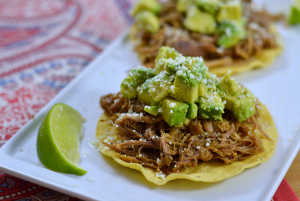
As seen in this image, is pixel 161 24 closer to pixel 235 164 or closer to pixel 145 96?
pixel 145 96

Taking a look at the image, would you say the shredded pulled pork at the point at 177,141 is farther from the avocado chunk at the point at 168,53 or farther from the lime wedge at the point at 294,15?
the lime wedge at the point at 294,15

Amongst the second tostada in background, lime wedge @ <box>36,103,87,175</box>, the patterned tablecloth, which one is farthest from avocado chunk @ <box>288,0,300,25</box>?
lime wedge @ <box>36,103,87,175</box>

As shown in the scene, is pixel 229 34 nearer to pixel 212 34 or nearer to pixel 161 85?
pixel 212 34

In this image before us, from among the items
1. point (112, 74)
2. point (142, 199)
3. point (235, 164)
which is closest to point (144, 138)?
point (142, 199)

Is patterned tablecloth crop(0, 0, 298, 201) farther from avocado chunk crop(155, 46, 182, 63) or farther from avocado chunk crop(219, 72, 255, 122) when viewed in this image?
avocado chunk crop(155, 46, 182, 63)

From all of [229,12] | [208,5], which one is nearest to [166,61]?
[208,5]

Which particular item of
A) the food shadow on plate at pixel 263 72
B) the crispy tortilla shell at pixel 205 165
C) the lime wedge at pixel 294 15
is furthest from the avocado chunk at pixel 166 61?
the lime wedge at pixel 294 15
